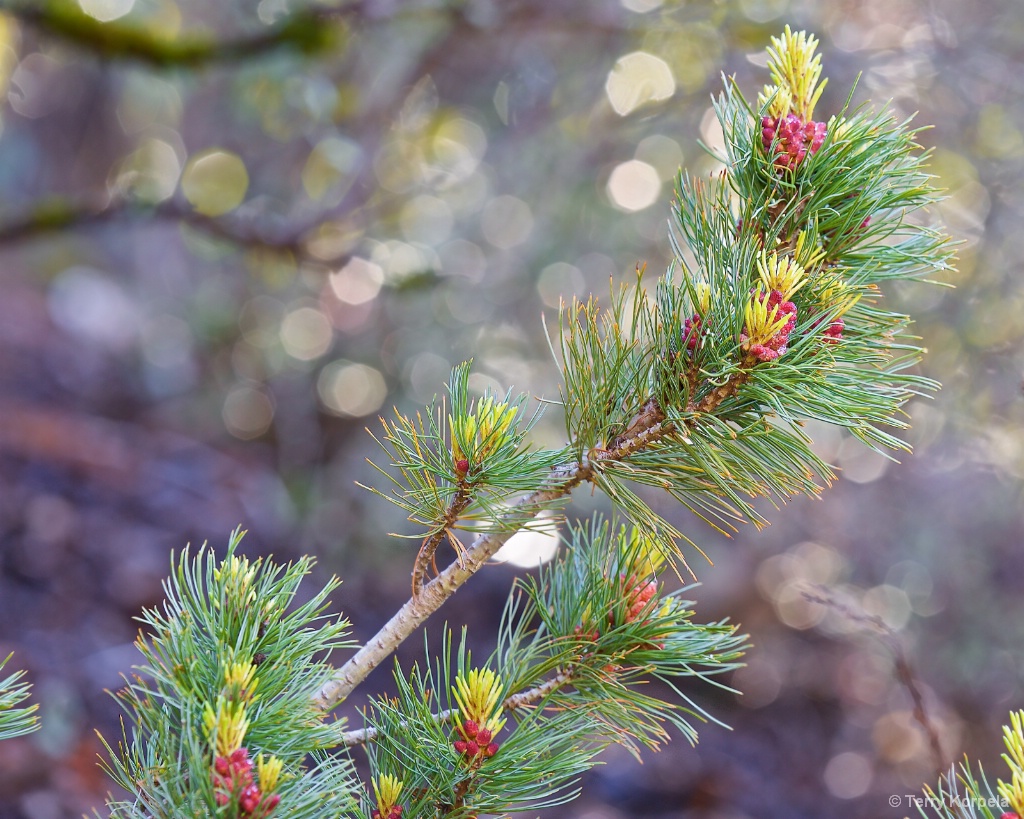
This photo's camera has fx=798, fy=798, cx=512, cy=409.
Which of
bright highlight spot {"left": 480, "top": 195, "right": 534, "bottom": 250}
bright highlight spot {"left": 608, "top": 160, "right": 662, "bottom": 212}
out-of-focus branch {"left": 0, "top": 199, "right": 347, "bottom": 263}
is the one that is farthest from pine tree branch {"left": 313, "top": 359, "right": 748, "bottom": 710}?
bright highlight spot {"left": 480, "top": 195, "right": 534, "bottom": 250}

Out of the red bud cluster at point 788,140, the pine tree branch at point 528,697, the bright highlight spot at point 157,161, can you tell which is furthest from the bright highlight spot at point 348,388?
the red bud cluster at point 788,140

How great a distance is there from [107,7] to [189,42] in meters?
1.15

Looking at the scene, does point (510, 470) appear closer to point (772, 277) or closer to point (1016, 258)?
point (772, 277)

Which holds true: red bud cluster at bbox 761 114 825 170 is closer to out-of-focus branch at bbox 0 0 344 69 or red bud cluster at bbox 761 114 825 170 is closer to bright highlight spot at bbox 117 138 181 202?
out-of-focus branch at bbox 0 0 344 69

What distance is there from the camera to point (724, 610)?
138 inches

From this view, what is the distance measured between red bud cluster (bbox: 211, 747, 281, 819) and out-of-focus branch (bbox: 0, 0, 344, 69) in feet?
6.42

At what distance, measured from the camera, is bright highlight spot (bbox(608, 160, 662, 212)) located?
3.51m

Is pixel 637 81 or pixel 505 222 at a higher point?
pixel 637 81

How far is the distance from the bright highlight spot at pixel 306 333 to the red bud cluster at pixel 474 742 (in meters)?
3.83

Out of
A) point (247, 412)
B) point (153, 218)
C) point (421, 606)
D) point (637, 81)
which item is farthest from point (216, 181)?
point (421, 606)

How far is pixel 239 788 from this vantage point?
1.93ft

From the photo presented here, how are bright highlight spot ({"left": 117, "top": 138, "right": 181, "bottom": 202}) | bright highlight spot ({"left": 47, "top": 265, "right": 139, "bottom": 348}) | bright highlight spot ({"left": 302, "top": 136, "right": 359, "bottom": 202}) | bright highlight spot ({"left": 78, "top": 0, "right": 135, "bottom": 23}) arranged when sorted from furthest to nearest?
bright highlight spot ({"left": 47, "top": 265, "right": 139, "bottom": 348}), bright highlight spot ({"left": 117, "top": 138, "right": 181, "bottom": 202}), bright highlight spot ({"left": 78, "top": 0, "right": 135, "bottom": 23}), bright highlight spot ({"left": 302, "top": 136, "right": 359, "bottom": 202})

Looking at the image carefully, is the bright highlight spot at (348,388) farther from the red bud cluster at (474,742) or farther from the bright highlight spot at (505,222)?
the red bud cluster at (474,742)

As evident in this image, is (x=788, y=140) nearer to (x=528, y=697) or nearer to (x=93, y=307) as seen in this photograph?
(x=528, y=697)
